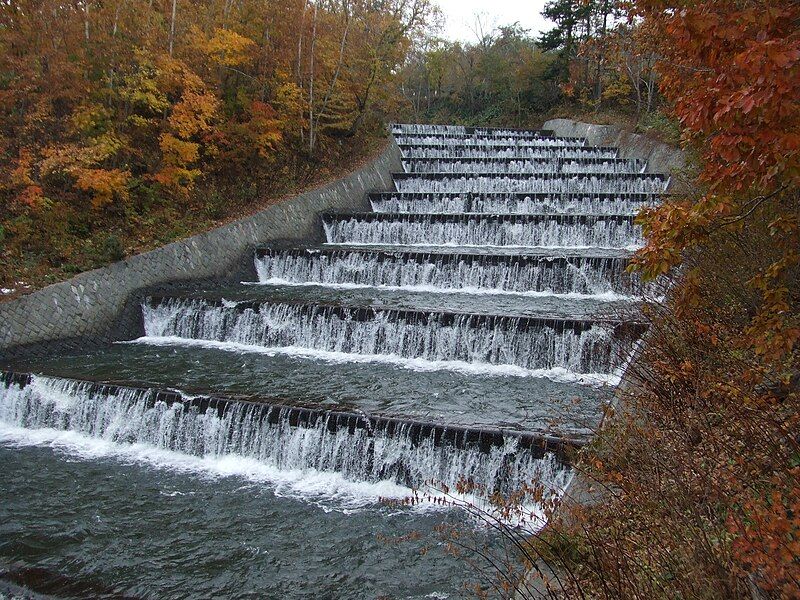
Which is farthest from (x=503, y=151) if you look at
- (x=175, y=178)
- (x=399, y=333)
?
(x=399, y=333)

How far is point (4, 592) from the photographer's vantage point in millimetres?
5848

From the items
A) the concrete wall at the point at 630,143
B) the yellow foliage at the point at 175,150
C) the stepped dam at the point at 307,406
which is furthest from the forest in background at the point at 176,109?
the stepped dam at the point at 307,406

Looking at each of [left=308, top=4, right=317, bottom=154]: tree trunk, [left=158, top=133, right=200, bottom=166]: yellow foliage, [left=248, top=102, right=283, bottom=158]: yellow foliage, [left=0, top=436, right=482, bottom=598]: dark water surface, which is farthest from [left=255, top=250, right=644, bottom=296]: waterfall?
[left=0, top=436, right=482, bottom=598]: dark water surface

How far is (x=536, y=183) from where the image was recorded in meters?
21.4

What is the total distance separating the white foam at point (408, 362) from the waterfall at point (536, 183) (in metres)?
10.9

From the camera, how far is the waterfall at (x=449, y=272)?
44.4 ft

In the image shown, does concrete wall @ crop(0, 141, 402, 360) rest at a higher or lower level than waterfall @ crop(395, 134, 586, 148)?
lower

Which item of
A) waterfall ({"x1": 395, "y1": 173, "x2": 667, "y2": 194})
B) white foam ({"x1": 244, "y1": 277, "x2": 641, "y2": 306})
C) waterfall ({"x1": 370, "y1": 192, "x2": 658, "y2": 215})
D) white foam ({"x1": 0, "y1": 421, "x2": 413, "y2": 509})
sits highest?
waterfall ({"x1": 395, "y1": 173, "x2": 667, "y2": 194})

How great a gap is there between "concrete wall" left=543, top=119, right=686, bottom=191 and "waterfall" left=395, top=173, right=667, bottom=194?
101 centimetres

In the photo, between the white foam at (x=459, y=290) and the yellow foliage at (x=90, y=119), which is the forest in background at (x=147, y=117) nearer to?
the yellow foliage at (x=90, y=119)

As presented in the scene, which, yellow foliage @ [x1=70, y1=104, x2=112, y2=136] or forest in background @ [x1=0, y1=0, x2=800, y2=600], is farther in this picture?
yellow foliage @ [x1=70, y1=104, x2=112, y2=136]

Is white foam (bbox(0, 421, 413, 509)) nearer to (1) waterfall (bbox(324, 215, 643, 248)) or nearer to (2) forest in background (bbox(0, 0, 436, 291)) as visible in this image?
(2) forest in background (bbox(0, 0, 436, 291))

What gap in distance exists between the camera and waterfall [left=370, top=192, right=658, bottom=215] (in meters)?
18.1

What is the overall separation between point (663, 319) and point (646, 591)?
4407 mm
